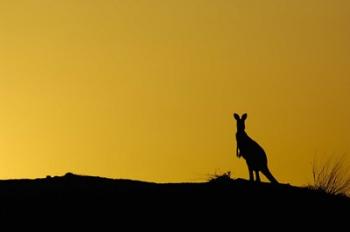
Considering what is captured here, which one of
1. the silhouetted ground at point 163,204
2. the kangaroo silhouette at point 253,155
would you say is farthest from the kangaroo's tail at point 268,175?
the silhouetted ground at point 163,204

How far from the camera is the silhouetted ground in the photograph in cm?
2030

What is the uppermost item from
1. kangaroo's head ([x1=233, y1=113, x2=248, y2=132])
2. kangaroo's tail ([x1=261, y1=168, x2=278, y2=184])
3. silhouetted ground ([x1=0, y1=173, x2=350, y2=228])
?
kangaroo's head ([x1=233, y1=113, x2=248, y2=132])

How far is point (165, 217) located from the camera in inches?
814

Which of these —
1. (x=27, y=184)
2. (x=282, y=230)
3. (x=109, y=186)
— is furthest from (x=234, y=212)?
(x=27, y=184)

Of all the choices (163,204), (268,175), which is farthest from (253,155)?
(163,204)

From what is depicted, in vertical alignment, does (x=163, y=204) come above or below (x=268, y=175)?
below

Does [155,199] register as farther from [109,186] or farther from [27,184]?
[27,184]

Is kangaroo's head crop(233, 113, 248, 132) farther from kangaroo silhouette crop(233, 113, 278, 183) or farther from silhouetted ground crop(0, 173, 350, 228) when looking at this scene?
silhouetted ground crop(0, 173, 350, 228)

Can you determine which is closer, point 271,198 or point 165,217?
point 165,217

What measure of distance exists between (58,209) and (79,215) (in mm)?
430

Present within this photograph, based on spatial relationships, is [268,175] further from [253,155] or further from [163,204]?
[163,204]

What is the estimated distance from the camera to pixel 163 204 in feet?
69.7

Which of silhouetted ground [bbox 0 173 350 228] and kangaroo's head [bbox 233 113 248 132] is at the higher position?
kangaroo's head [bbox 233 113 248 132]

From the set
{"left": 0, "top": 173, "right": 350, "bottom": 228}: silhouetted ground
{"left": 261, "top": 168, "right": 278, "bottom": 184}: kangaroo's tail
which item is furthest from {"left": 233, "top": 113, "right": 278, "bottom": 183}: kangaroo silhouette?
{"left": 0, "top": 173, "right": 350, "bottom": 228}: silhouetted ground
